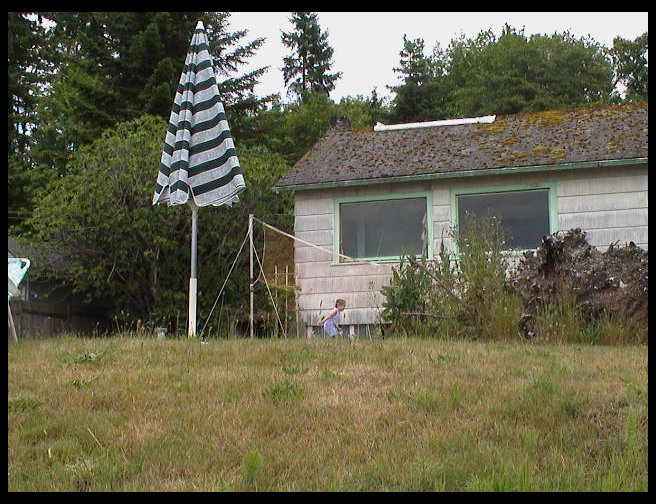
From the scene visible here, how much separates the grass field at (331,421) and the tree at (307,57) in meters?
42.3

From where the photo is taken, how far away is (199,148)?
39.8ft

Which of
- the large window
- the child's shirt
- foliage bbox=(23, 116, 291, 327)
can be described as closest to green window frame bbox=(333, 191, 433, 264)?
the large window

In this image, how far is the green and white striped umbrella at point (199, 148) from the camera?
468 inches

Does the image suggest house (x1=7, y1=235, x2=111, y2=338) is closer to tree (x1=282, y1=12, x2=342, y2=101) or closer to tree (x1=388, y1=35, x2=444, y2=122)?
tree (x1=388, y1=35, x2=444, y2=122)

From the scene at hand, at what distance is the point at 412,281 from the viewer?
1221 cm

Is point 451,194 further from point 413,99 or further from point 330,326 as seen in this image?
point 413,99

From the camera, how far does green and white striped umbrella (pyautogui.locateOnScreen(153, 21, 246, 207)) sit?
11883 millimetres

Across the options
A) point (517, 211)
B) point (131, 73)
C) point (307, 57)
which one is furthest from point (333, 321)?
point (307, 57)

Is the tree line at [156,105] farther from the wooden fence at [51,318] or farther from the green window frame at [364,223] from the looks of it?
the green window frame at [364,223]

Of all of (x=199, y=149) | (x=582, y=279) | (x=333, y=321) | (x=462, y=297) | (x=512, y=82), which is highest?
(x=512, y=82)

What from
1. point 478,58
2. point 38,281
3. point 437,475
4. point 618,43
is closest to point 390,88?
point 478,58

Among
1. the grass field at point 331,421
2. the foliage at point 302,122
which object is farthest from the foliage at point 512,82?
the grass field at point 331,421

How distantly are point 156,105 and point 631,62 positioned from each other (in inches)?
1044
